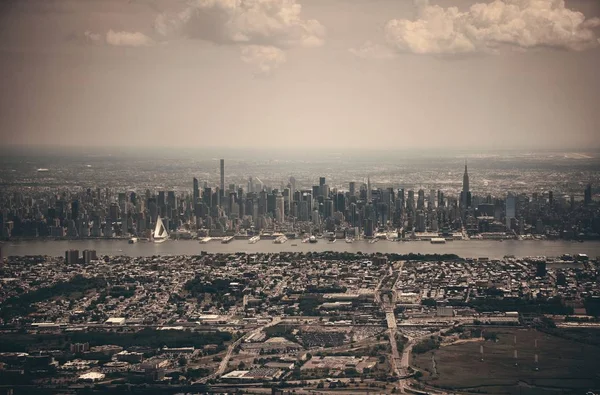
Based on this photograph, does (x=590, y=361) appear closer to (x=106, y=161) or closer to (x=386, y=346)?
(x=386, y=346)

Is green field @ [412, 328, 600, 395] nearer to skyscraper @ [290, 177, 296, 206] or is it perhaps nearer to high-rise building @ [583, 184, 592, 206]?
high-rise building @ [583, 184, 592, 206]

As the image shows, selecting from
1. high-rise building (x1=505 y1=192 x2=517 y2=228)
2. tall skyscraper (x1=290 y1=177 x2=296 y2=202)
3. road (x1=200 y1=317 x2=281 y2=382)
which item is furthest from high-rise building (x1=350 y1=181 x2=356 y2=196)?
road (x1=200 y1=317 x2=281 y2=382)

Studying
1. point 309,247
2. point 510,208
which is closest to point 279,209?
point 309,247

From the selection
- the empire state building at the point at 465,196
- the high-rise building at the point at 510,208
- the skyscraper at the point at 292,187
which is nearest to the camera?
the high-rise building at the point at 510,208

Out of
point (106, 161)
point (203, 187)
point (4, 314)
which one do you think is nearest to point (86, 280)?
point (4, 314)

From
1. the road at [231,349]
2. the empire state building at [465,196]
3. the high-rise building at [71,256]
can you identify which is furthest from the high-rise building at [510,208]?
the road at [231,349]

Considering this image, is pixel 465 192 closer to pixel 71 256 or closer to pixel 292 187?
pixel 292 187

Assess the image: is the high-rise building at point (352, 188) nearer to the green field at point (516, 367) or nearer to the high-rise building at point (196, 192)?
the high-rise building at point (196, 192)

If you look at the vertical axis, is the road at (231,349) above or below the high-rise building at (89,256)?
below
